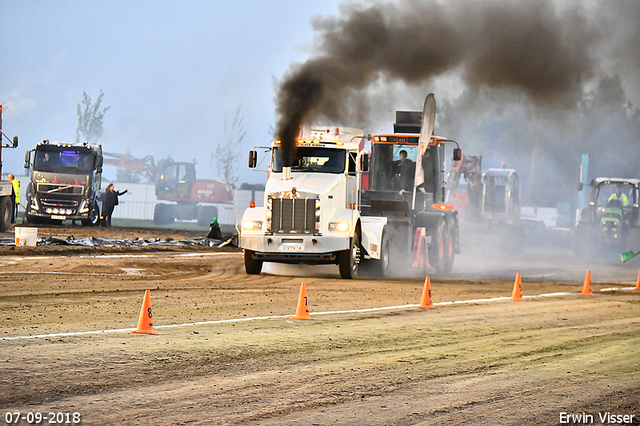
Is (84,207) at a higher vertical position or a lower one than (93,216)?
higher

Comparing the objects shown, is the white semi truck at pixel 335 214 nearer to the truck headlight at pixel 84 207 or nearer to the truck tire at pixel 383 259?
the truck tire at pixel 383 259

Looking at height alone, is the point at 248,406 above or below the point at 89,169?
below

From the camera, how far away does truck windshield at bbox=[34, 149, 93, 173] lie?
1479 inches

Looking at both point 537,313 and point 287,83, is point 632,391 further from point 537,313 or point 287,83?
point 287,83

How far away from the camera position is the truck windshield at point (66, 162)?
37.6 metres

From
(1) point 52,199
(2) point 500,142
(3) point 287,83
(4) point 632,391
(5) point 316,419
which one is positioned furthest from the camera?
(2) point 500,142

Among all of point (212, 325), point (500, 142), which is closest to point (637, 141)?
point (500, 142)

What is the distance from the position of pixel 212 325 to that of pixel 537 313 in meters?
5.99

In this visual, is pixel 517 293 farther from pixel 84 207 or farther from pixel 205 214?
pixel 205 214

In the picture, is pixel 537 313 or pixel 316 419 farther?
pixel 537 313

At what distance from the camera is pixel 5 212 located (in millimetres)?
31562

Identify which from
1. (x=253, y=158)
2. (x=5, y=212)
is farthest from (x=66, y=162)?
(x=253, y=158)

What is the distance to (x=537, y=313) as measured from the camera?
14938 millimetres

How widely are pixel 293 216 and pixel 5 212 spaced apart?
15.8 meters
